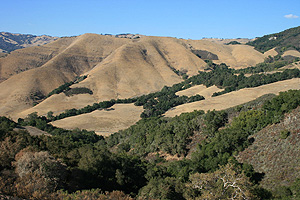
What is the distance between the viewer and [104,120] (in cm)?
8144

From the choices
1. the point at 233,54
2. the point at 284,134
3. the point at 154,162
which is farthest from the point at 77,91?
the point at 233,54

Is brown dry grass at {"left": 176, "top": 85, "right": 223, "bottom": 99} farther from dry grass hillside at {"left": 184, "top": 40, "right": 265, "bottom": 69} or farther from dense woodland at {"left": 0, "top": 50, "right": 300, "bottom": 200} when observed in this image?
dry grass hillside at {"left": 184, "top": 40, "right": 265, "bottom": 69}

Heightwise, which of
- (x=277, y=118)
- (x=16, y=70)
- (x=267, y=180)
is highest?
(x=16, y=70)

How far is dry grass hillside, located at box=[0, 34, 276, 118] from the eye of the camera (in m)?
109

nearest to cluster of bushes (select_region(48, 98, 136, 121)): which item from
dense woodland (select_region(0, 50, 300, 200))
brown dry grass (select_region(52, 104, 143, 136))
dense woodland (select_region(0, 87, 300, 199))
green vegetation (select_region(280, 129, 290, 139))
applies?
brown dry grass (select_region(52, 104, 143, 136))

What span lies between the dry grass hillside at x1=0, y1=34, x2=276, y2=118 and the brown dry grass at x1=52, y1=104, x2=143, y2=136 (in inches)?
646

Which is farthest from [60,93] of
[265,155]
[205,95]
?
[265,155]

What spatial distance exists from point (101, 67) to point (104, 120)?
64.3 metres

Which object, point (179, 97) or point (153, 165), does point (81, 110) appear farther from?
point (153, 165)

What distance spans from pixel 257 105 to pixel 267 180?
1922 centimetres

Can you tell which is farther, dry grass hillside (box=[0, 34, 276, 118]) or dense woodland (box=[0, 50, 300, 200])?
dry grass hillside (box=[0, 34, 276, 118])

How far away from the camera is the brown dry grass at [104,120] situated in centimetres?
7588

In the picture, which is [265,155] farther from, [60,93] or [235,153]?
[60,93]

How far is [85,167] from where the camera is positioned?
27.1m
